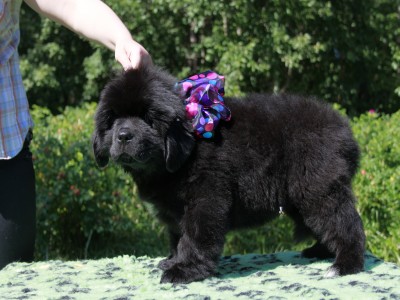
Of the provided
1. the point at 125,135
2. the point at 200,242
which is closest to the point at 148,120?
the point at 125,135

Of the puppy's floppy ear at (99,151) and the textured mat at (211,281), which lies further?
the puppy's floppy ear at (99,151)

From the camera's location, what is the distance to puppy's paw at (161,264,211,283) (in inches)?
117

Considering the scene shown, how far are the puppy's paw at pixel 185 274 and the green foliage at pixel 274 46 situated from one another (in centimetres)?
469

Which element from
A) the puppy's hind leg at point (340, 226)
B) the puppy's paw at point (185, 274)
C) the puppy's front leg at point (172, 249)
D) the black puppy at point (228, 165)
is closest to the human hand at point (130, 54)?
the black puppy at point (228, 165)

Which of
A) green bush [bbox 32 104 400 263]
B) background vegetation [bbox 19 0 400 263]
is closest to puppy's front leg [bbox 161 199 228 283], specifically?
green bush [bbox 32 104 400 263]

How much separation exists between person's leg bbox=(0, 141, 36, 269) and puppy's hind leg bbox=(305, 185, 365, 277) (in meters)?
1.62

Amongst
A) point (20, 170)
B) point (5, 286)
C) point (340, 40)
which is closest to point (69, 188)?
point (20, 170)

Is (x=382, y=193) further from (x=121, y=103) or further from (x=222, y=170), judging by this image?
(x=121, y=103)

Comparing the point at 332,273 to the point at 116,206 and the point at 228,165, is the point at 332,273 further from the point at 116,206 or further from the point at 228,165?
the point at 116,206

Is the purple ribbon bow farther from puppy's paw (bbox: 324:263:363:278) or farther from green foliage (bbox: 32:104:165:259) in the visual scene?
green foliage (bbox: 32:104:165:259)

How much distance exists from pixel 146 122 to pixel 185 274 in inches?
28.2

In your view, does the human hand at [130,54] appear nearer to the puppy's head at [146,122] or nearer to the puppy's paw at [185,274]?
the puppy's head at [146,122]

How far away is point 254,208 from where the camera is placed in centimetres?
317

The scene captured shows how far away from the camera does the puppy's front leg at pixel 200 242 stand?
9.78ft
